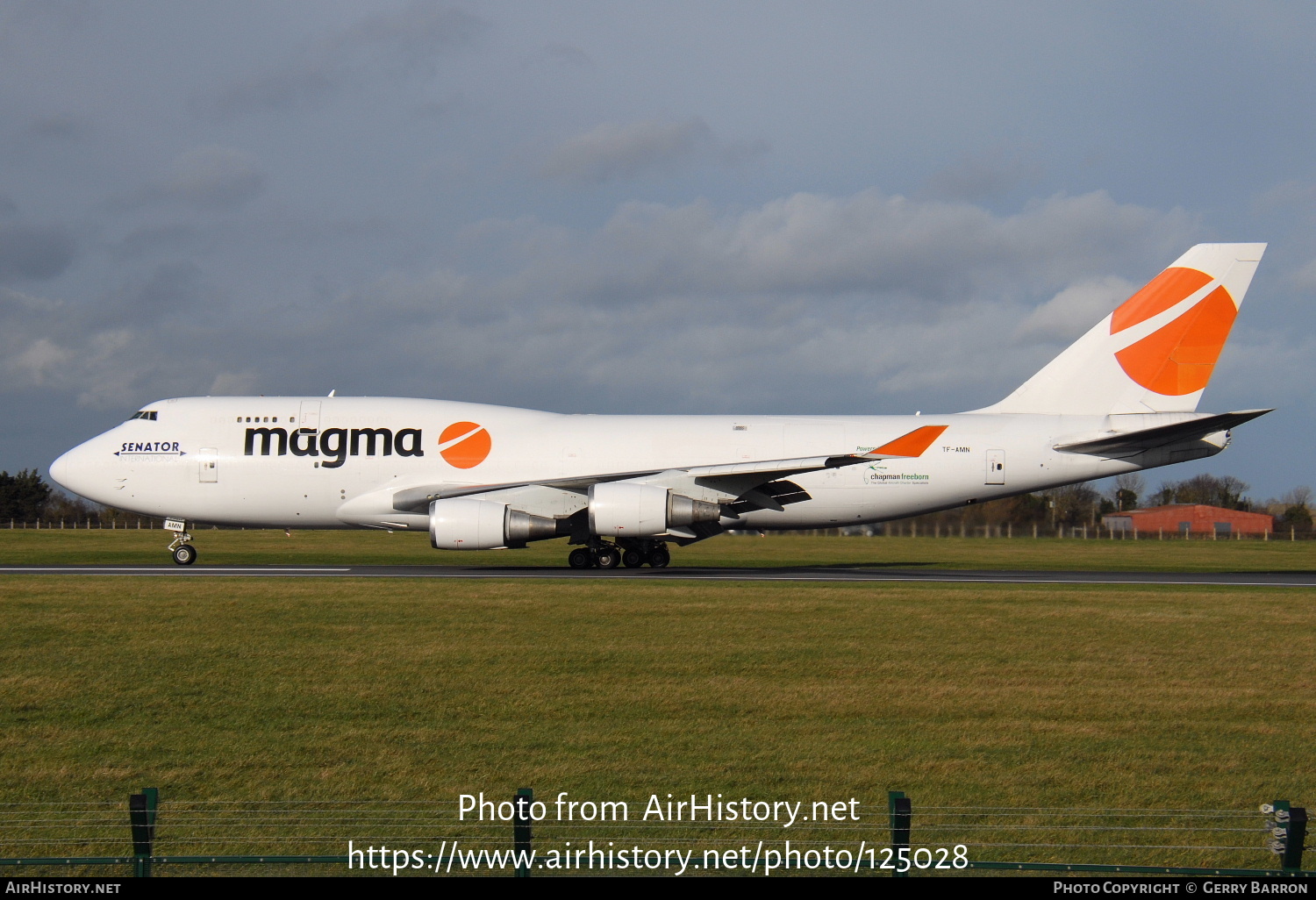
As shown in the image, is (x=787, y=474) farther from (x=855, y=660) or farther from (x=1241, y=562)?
(x=1241, y=562)

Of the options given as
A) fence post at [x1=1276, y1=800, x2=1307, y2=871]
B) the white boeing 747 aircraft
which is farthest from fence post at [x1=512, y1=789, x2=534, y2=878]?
the white boeing 747 aircraft

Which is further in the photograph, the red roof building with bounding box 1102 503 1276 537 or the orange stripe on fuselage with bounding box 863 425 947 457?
the red roof building with bounding box 1102 503 1276 537

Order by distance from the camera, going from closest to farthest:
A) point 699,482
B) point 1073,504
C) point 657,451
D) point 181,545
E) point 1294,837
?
point 1294,837
point 699,482
point 657,451
point 181,545
point 1073,504

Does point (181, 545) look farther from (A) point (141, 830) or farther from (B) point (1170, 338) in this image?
(B) point (1170, 338)

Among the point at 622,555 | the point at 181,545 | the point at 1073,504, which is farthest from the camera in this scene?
the point at 1073,504

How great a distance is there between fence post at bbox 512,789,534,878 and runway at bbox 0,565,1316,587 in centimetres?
1811

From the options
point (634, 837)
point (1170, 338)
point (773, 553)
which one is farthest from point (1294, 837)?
point (773, 553)

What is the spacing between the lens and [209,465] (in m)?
28.3

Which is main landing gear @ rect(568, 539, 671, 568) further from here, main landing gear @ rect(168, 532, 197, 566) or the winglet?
main landing gear @ rect(168, 532, 197, 566)

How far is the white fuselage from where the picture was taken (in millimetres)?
28000

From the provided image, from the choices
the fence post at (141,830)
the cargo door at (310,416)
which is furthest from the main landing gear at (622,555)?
the fence post at (141,830)

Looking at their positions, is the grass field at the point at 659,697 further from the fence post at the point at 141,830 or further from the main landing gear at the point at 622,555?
the main landing gear at the point at 622,555

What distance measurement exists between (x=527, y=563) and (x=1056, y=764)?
23985 millimetres

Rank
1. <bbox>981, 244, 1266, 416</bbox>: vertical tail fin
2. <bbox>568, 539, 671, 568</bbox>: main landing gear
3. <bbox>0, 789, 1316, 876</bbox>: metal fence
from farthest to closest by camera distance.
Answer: <bbox>981, 244, 1266, 416</bbox>: vertical tail fin → <bbox>568, 539, 671, 568</bbox>: main landing gear → <bbox>0, 789, 1316, 876</bbox>: metal fence
